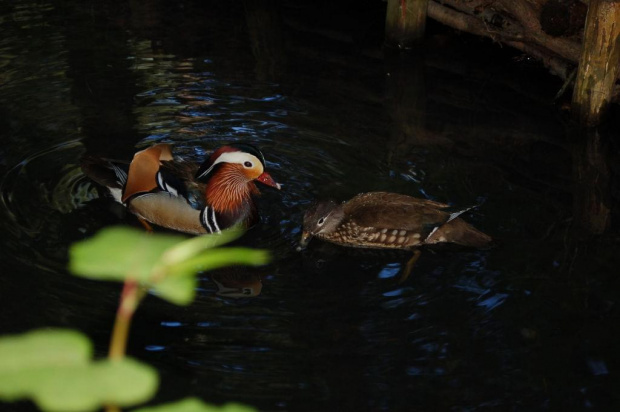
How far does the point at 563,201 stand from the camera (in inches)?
209

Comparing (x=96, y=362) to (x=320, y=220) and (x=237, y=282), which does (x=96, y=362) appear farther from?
(x=320, y=220)

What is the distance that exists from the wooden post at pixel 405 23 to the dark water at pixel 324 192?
0.70 ft

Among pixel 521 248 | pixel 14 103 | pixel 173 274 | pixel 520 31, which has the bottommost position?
pixel 14 103

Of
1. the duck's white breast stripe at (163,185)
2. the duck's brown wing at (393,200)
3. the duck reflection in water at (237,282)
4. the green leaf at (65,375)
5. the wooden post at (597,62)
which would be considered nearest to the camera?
the green leaf at (65,375)

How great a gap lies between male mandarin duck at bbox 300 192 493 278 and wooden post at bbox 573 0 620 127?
6.85 ft

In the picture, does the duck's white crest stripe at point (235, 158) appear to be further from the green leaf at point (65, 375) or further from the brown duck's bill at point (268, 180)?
the green leaf at point (65, 375)

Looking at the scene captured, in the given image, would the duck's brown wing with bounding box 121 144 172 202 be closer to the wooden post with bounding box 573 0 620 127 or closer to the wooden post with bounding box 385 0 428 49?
the wooden post with bounding box 573 0 620 127

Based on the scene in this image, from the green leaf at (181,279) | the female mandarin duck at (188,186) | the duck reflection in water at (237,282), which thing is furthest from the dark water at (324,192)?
the green leaf at (181,279)

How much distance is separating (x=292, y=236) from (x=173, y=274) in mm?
3985

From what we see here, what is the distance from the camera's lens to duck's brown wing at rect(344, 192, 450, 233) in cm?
473

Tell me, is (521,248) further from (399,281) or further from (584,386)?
(584,386)

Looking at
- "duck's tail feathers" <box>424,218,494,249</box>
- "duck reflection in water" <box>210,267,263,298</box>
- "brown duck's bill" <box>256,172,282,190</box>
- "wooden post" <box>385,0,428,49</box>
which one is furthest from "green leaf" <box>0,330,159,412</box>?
"wooden post" <box>385,0,428,49</box>

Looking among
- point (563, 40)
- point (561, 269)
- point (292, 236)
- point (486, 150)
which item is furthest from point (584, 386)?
point (563, 40)

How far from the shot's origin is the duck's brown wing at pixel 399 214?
4.73 metres
